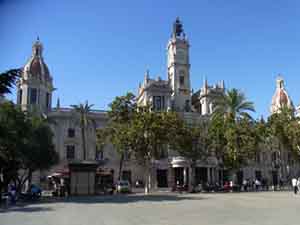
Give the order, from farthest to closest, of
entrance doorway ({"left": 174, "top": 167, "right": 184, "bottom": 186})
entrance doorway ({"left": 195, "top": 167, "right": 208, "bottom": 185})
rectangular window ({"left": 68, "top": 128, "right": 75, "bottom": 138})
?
entrance doorway ({"left": 195, "top": 167, "right": 208, "bottom": 185}) < entrance doorway ({"left": 174, "top": 167, "right": 184, "bottom": 186}) < rectangular window ({"left": 68, "top": 128, "right": 75, "bottom": 138})

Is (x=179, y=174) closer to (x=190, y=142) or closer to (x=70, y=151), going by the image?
(x=190, y=142)

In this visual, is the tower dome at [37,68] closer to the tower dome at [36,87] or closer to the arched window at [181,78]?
the tower dome at [36,87]

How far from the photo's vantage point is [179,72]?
74125 mm

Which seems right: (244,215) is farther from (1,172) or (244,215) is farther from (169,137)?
(169,137)

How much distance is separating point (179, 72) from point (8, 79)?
62555mm

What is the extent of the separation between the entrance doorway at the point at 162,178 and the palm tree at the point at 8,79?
54991 millimetres

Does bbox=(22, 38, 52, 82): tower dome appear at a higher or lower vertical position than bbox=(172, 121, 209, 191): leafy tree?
higher

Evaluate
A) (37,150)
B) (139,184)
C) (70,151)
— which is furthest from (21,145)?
(139,184)

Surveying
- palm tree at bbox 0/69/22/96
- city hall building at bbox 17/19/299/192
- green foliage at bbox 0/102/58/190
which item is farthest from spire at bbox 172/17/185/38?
palm tree at bbox 0/69/22/96

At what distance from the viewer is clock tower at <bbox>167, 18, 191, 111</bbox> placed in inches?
2899

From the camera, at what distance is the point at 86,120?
61.2 metres

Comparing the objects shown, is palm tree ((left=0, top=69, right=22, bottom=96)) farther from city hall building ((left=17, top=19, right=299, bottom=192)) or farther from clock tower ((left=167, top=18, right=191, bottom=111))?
clock tower ((left=167, top=18, right=191, bottom=111))

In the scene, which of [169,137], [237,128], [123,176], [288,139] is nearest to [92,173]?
[169,137]

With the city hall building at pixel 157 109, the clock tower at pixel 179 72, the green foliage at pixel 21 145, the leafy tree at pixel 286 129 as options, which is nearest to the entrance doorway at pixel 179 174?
the city hall building at pixel 157 109
